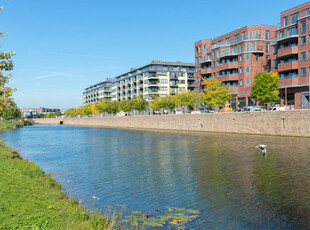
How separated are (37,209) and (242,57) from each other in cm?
7726

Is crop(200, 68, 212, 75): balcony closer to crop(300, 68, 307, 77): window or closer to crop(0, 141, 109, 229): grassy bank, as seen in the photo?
crop(300, 68, 307, 77): window

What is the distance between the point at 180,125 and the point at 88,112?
396 feet

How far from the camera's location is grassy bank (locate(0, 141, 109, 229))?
898 cm

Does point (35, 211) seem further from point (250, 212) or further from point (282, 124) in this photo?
point (282, 124)

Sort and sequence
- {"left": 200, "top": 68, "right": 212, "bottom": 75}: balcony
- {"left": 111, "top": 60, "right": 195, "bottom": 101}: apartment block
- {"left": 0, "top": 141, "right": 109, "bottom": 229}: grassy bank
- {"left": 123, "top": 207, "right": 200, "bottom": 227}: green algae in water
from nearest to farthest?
{"left": 0, "top": 141, "right": 109, "bottom": 229}: grassy bank → {"left": 123, "top": 207, "right": 200, "bottom": 227}: green algae in water → {"left": 200, "top": 68, "right": 212, "bottom": 75}: balcony → {"left": 111, "top": 60, "right": 195, "bottom": 101}: apartment block

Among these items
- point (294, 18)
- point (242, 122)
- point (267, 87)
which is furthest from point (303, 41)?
point (242, 122)

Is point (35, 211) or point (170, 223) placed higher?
point (35, 211)

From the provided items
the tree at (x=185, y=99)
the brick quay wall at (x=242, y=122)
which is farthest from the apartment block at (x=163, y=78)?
the brick quay wall at (x=242, y=122)

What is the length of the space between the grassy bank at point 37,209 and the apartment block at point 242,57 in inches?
2803

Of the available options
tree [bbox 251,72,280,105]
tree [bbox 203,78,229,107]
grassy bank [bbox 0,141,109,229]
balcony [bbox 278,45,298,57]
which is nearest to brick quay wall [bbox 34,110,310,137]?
tree [bbox 203,78,229,107]

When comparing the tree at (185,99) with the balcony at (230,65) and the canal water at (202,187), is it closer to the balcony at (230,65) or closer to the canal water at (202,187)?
the balcony at (230,65)

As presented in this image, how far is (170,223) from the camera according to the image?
1146 cm

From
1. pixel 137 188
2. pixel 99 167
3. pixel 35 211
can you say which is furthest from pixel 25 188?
pixel 99 167

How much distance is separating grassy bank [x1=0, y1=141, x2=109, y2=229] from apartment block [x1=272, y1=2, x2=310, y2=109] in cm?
5718
